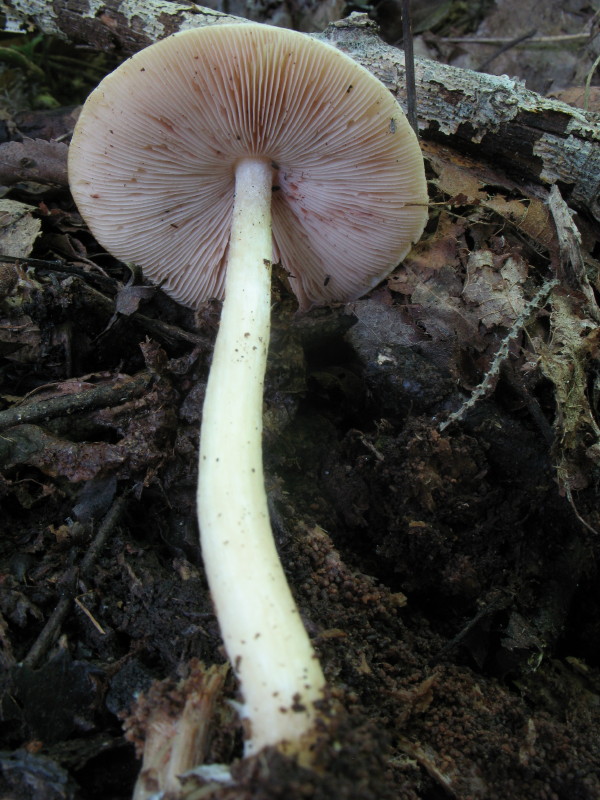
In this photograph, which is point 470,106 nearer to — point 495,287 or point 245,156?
point 495,287

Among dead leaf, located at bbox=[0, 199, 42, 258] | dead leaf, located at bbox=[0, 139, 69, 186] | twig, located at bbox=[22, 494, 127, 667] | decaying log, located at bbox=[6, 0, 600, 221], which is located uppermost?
decaying log, located at bbox=[6, 0, 600, 221]

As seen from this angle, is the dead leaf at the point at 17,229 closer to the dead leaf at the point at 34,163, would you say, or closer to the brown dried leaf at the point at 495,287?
the dead leaf at the point at 34,163

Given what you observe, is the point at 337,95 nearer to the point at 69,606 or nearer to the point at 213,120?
the point at 213,120

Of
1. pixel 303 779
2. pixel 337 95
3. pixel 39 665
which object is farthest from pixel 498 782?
pixel 337 95

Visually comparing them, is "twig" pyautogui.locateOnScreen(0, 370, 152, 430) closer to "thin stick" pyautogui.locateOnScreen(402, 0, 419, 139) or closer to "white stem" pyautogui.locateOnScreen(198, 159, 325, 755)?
"white stem" pyautogui.locateOnScreen(198, 159, 325, 755)

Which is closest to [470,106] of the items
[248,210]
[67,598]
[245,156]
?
[245,156]

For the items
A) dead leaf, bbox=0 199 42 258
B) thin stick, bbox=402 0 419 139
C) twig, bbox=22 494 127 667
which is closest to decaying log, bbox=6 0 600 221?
thin stick, bbox=402 0 419 139
